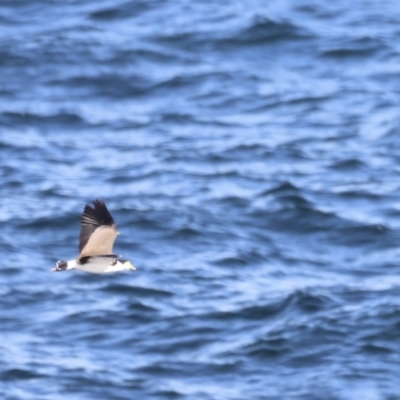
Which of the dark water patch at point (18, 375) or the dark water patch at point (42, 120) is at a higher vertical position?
the dark water patch at point (42, 120)

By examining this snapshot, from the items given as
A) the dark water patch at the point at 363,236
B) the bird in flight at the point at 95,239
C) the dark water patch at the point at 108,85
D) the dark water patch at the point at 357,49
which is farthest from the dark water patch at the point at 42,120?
the bird in flight at the point at 95,239

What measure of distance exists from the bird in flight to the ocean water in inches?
103

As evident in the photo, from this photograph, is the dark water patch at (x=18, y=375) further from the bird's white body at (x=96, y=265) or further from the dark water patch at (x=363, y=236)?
the dark water patch at (x=363, y=236)

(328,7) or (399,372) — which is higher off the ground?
(328,7)

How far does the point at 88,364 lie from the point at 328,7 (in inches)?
468

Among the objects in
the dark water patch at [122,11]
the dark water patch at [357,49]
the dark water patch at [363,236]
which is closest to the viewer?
the dark water patch at [363,236]

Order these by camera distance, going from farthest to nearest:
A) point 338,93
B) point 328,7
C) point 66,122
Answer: point 328,7
point 338,93
point 66,122

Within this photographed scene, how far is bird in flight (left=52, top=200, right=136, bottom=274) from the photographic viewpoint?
401 inches

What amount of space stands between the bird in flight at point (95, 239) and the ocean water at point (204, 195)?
8.60 feet

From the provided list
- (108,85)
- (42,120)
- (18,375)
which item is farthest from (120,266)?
(108,85)

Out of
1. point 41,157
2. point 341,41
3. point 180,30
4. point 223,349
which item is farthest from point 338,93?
point 223,349

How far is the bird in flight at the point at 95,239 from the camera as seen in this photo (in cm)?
1019

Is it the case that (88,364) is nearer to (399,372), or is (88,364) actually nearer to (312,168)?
(399,372)

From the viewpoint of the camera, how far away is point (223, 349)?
1353 cm
